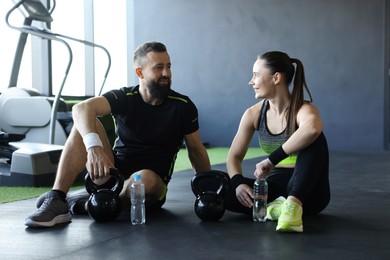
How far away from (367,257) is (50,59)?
5.76m

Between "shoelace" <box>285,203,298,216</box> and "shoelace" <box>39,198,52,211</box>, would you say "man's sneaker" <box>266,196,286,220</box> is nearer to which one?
"shoelace" <box>285,203,298,216</box>

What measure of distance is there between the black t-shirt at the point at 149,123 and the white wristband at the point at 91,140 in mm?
265

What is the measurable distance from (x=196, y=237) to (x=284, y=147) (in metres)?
0.55

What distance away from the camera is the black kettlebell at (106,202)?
8.78ft

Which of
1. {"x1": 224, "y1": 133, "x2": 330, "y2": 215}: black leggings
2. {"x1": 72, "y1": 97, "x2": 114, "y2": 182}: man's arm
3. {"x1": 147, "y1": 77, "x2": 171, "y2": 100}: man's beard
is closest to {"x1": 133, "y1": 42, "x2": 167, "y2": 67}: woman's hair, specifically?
{"x1": 147, "y1": 77, "x2": 171, "y2": 100}: man's beard

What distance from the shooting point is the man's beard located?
2770mm

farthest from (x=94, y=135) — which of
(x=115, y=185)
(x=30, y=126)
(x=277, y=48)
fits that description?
(x=277, y=48)

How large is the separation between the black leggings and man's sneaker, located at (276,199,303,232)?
64 mm

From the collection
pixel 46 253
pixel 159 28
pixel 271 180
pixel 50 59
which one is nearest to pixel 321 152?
pixel 271 180

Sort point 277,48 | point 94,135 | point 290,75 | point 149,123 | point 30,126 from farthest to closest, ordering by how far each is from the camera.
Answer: point 277,48 → point 30,126 → point 149,123 → point 290,75 → point 94,135

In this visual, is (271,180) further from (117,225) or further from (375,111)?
(375,111)

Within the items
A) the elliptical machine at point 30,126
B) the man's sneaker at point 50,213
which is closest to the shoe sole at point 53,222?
the man's sneaker at point 50,213

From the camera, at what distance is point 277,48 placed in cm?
873

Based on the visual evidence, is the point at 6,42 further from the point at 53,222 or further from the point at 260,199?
the point at 260,199
